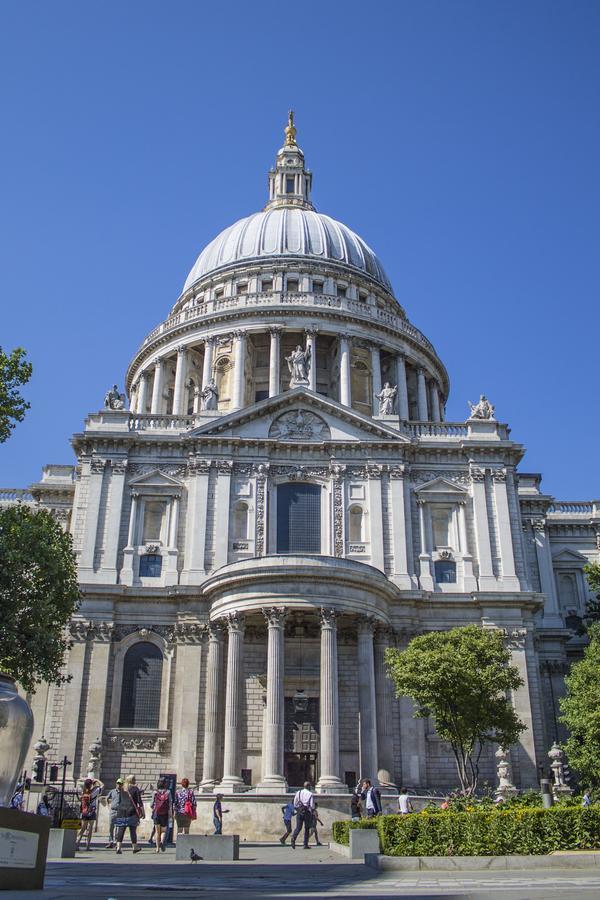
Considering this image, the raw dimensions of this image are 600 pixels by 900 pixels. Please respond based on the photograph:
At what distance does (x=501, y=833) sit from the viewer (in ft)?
64.5

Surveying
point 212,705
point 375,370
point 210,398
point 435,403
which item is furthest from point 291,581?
point 435,403

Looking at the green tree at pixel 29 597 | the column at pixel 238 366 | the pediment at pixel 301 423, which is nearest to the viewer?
the green tree at pixel 29 597

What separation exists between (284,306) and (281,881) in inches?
1944

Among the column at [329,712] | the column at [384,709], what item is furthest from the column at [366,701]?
the column at [329,712]

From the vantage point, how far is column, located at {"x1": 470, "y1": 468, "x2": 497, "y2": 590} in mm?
44875

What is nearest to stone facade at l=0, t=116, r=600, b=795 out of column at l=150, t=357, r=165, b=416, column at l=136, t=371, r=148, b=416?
column at l=150, t=357, r=165, b=416

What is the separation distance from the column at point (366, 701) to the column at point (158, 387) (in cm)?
2898

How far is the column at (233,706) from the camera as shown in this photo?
36.5 meters

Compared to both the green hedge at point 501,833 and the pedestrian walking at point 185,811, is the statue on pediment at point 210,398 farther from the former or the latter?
the green hedge at point 501,833

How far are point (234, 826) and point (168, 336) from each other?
4084cm

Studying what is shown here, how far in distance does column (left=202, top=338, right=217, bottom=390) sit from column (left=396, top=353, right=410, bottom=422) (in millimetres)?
13685

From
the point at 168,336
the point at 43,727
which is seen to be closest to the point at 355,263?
the point at 168,336

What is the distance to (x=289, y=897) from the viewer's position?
502 inches

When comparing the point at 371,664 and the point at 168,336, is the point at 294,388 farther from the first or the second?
the point at 168,336
